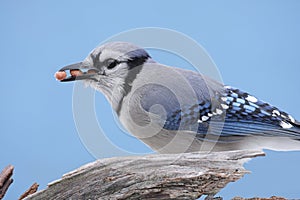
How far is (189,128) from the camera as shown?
7.80 ft

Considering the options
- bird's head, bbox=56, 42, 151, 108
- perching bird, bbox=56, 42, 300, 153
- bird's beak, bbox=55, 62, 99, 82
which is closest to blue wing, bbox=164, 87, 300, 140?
perching bird, bbox=56, 42, 300, 153

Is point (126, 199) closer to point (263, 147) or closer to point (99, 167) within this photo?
point (99, 167)

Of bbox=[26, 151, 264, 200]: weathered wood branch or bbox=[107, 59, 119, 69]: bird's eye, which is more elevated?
bbox=[107, 59, 119, 69]: bird's eye

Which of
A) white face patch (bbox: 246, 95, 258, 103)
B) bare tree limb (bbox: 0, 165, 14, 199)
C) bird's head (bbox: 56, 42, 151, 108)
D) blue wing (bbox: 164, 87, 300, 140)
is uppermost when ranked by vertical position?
bird's head (bbox: 56, 42, 151, 108)

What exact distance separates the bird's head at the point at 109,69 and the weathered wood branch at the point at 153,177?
51cm

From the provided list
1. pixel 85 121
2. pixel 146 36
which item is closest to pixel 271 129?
pixel 146 36

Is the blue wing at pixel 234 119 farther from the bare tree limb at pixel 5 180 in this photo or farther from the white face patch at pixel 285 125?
the bare tree limb at pixel 5 180

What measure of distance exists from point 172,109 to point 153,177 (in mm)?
509

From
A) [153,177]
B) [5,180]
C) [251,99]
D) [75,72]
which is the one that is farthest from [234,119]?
[5,180]

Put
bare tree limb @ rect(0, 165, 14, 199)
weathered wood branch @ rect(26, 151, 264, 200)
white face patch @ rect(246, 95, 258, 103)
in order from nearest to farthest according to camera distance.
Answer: weathered wood branch @ rect(26, 151, 264, 200) → bare tree limb @ rect(0, 165, 14, 199) → white face patch @ rect(246, 95, 258, 103)

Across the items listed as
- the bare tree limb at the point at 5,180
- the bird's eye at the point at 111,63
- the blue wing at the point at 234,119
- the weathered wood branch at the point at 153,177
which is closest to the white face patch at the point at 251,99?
the blue wing at the point at 234,119

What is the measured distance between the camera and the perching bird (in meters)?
2.38

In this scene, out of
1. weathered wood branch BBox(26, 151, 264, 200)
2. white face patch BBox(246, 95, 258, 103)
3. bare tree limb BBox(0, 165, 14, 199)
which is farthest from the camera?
white face patch BBox(246, 95, 258, 103)

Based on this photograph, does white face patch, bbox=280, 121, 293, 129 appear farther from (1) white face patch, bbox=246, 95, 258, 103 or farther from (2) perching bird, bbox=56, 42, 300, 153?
(1) white face patch, bbox=246, 95, 258, 103
